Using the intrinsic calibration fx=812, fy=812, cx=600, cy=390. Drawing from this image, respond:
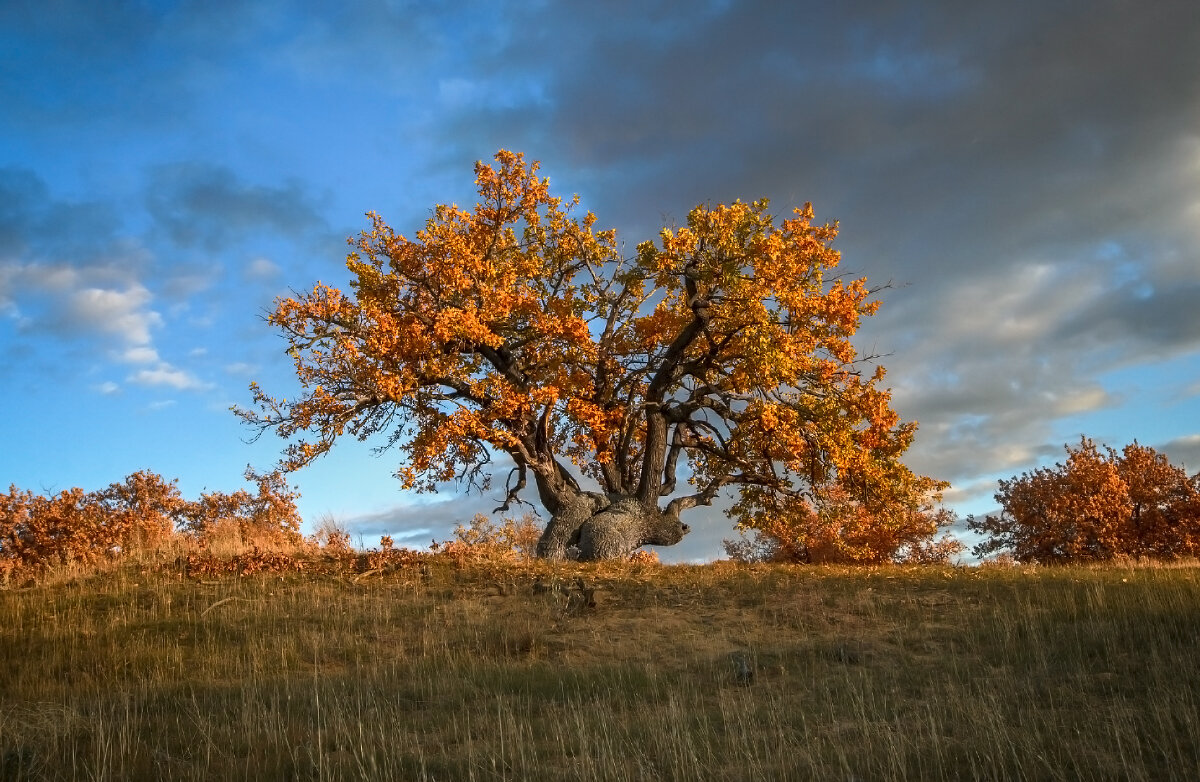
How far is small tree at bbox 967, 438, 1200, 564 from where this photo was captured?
99.2 feet

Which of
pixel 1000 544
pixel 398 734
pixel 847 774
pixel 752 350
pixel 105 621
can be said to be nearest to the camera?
pixel 847 774

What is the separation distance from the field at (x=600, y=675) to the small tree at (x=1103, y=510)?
1166 cm

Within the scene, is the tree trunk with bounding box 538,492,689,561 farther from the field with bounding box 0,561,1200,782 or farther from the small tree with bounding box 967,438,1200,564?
the small tree with bounding box 967,438,1200,564

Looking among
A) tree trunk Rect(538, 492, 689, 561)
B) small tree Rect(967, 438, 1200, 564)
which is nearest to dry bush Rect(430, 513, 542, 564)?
tree trunk Rect(538, 492, 689, 561)

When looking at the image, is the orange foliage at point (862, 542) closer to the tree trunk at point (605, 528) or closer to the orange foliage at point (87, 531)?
the tree trunk at point (605, 528)

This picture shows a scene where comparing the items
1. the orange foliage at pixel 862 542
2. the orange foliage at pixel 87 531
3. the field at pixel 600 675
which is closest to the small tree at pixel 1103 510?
the orange foliage at pixel 862 542

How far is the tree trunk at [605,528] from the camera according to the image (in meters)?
24.2

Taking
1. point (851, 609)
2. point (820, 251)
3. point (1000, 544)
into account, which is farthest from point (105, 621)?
point (1000, 544)

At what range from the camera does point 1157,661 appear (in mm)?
10523

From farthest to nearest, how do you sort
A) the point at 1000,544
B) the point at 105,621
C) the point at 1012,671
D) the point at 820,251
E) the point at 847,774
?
the point at 1000,544 → the point at 820,251 → the point at 105,621 → the point at 1012,671 → the point at 847,774

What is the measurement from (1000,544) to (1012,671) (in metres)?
24.8

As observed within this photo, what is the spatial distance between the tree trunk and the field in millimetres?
3227

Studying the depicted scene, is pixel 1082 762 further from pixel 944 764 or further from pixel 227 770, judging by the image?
pixel 227 770

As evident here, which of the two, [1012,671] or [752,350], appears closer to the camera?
[1012,671]
